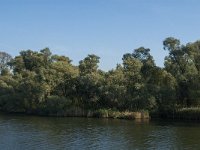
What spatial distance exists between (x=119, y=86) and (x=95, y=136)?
→ 31.2 m

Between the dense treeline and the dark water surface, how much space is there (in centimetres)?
1747

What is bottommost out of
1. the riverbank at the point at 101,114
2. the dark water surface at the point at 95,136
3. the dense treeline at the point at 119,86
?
the dark water surface at the point at 95,136

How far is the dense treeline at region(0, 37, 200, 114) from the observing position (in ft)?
271

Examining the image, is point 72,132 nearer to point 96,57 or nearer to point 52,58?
point 96,57

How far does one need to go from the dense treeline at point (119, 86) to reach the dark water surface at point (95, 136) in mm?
17466

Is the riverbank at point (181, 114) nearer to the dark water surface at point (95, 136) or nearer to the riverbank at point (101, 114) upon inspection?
the riverbank at point (101, 114)

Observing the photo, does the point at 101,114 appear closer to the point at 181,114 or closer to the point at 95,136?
the point at 181,114

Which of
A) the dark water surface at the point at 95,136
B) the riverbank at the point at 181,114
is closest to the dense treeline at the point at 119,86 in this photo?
the riverbank at the point at 181,114

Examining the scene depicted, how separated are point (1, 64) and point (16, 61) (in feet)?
83.2

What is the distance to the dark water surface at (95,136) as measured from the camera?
148ft

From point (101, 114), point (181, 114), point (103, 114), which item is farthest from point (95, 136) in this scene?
point (181, 114)

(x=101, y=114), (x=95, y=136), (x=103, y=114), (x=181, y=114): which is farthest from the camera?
(x=101, y=114)

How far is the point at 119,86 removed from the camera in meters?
83.2

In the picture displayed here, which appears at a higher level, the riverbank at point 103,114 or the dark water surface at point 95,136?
the riverbank at point 103,114
